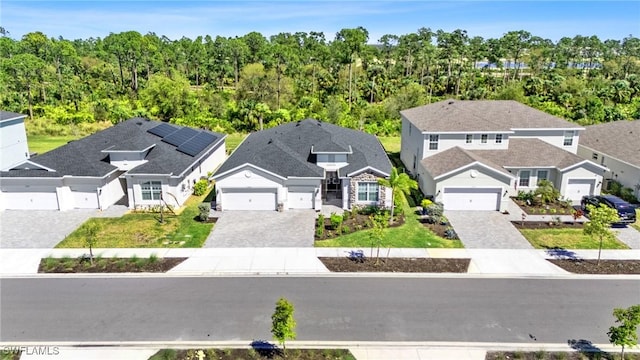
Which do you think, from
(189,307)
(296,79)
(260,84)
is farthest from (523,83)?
(189,307)

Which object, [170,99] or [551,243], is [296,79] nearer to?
[170,99]

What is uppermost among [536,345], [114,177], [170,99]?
[170,99]

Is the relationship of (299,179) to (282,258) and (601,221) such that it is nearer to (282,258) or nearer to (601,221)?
(282,258)

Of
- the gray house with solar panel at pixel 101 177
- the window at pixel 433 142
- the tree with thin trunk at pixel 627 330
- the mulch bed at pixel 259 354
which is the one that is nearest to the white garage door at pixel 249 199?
the gray house with solar panel at pixel 101 177

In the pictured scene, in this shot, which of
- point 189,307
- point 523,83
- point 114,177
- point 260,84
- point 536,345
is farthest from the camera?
point 523,83

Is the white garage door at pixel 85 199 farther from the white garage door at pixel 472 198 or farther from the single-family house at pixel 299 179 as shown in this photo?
the white garage door at pixel 472 198

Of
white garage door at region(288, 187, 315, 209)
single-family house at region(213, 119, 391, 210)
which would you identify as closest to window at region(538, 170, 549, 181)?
single-family house at region(213, 119, 391, 210)

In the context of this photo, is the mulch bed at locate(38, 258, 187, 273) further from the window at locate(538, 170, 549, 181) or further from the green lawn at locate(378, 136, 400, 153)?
the green lawn at locate(378, 136, 400, 153)
